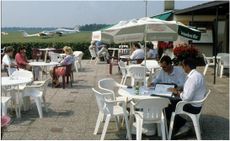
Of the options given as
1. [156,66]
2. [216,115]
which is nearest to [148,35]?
[216,115]

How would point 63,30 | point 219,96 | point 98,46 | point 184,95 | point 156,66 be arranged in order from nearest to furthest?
point 184,95
point 219,96
point 156,66
point 98,46
point 63,30

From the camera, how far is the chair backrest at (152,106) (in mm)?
5734

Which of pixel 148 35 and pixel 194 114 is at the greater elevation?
pixel 148 35

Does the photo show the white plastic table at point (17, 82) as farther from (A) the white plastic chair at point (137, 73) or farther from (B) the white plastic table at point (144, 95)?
(A) the white plastic chair at point (137, 73)

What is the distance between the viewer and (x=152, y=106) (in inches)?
229

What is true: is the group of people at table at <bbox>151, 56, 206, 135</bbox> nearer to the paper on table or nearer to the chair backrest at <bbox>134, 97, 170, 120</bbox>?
the paper on table

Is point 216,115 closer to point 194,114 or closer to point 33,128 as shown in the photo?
point 194,114

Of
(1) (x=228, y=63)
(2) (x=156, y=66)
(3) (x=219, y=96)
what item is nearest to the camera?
(3) (x=219, y=96)

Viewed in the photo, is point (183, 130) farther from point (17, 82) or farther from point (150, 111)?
point (17, 82)

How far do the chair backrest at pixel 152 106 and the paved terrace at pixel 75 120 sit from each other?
665 mm

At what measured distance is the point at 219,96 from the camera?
10227 millimetres

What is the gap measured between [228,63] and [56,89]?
6117 mm

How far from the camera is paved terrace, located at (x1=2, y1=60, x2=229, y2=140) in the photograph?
6.46 meters

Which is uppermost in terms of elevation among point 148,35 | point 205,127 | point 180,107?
point 148,35
